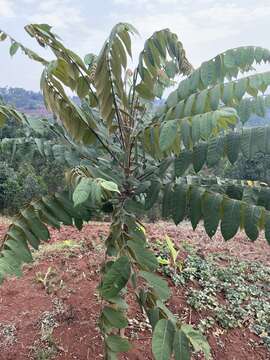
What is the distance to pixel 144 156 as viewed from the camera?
7.14ft

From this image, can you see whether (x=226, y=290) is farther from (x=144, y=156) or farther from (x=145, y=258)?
(x=145, y=258)

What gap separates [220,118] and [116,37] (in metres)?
0.81

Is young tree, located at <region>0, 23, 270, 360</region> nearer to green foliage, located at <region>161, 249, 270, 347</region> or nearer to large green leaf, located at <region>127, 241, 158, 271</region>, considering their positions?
large green leaf, located at <region>127, 241, 158, 271</region>

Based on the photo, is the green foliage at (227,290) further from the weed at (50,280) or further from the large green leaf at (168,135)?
the large green leaf at (168,135)

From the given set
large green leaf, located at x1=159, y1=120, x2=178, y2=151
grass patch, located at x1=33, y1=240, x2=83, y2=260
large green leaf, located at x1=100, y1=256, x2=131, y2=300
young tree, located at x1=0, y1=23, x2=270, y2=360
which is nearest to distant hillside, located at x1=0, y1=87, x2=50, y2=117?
young tree, located at x1=0, y1=23, x2=270, y2=360

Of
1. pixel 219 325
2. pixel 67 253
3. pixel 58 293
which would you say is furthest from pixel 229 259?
pixel 58 293

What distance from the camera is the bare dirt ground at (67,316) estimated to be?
9.43 ft

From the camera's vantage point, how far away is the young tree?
5.10 ft

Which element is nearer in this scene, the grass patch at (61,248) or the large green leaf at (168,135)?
the large green leaf at (168,135)

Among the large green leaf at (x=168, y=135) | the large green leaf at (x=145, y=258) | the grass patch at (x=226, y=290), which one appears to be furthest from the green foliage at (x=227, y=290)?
the large green leaf at (x=168, y=135)

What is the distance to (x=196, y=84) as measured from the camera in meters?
2.16

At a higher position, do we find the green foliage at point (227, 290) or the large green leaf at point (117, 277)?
the large green leaf at point (117, 277)

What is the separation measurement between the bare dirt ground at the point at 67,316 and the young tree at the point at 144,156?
1.01 metres

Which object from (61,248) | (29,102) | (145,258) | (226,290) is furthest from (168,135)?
(29,102)
